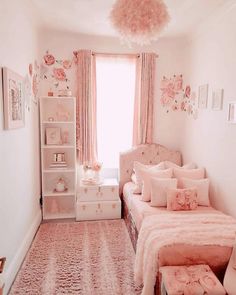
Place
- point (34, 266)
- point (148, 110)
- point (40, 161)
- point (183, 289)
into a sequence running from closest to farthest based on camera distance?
point (183, 289) → point (34, 266) → point (40, 161) → point (148, 110)

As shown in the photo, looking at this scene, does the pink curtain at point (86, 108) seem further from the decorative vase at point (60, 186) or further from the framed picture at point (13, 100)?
the framed picture at point (13, 100)

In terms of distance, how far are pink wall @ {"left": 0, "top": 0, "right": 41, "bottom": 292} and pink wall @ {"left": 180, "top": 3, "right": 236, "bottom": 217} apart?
2.21 m

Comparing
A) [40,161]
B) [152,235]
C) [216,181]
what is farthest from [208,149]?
[40,161]

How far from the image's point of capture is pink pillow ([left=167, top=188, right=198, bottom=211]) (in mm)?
3047

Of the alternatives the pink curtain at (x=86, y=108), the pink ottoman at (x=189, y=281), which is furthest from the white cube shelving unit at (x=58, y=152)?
the pink ottoman at (x=189, y=281)

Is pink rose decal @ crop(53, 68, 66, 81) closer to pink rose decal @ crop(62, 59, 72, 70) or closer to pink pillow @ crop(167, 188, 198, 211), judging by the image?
pink rose decal @ crop(62, 59, 72, 70)

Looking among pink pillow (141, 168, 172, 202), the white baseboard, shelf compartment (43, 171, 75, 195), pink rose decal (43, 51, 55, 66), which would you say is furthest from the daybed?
pink rose decal (43, 51, 55, 66)

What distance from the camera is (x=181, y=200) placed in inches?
121

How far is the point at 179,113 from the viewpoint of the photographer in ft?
14.4

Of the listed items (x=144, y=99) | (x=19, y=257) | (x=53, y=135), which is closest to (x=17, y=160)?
(x=19, y=257)

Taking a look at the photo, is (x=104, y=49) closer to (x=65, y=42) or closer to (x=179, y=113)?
(x=65, y=42)

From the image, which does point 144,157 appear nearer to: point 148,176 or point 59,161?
point 148,176

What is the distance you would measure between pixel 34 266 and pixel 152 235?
130 centimetres

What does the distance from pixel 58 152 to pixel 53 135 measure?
29 centimetres
